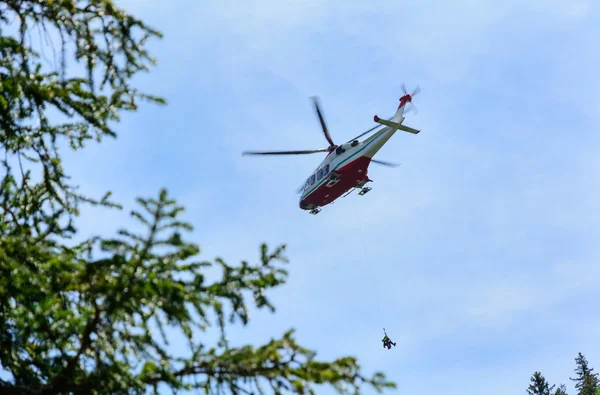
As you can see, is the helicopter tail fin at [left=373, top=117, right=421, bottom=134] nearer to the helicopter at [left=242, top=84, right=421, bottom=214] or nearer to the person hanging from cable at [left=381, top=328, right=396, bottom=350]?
the helicopter at [left=242, top=84, right=421, bottom=214]

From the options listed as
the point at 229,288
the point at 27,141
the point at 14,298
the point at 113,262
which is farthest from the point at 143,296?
the point at 27,141

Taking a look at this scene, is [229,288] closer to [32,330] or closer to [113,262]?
[113,262]

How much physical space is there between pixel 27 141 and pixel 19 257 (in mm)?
1491

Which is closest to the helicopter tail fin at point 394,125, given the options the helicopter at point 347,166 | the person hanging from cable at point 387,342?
the helicopter at point 347,166

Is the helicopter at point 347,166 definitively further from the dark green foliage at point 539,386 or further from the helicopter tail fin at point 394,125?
the dark green foliage at point 539,386

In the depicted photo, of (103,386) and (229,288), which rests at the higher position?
(229,288)

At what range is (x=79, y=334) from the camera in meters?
6.41

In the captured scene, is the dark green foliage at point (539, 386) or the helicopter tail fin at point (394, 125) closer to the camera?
the helicopter tail fin at point (394, 125)

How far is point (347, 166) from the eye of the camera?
2841cm

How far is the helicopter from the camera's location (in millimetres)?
28203

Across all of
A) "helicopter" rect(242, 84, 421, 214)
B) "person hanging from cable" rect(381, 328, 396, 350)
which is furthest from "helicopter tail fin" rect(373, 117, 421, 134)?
"person hanging from cable" rect(381, 328, 396, 350)

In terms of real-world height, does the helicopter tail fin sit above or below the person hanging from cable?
above

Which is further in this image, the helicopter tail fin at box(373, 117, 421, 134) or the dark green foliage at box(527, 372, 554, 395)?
the dark green foliage at box(527, 372, 554, 395)

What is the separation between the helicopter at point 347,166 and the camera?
2820 centimetres
